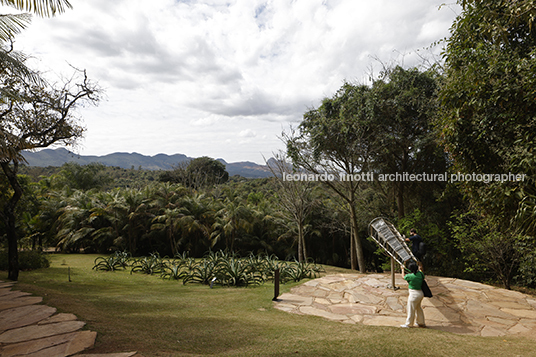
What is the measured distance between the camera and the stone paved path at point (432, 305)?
5043 mm

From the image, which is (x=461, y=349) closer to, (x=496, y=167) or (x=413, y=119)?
(x=496, y=167)

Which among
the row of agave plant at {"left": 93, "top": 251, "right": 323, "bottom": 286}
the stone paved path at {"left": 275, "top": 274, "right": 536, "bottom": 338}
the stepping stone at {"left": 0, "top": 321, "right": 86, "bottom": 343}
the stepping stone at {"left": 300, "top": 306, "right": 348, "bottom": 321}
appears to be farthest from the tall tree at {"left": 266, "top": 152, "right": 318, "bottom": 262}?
the stepping stone at {"left": 0, "top": 321, "right": 86, "bottom": 343}

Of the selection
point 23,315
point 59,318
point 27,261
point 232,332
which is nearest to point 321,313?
point 232,332

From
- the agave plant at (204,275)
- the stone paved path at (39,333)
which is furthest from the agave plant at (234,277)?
the stone paved path at (39,333)

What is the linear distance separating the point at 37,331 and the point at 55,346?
2.01 ft

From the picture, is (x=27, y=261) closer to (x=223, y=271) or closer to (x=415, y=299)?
(x=223, y=271)

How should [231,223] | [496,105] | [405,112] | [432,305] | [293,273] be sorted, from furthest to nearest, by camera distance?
[231,223] < [405,112] < [293,273] < [432,305] < [496,105]

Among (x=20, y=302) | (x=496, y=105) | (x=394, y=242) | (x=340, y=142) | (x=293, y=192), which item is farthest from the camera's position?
(x=293, y=192)

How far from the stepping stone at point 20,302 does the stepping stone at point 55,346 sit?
1.60 metres

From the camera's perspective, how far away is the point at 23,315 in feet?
12.0

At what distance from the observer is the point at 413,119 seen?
33.4ft

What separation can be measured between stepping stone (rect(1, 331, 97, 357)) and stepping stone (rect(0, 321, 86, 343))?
0.41 feet

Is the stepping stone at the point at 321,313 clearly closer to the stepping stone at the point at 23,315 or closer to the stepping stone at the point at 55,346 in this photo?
the stepping stone at the point at 55,346

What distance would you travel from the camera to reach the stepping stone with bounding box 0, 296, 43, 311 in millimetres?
4005
